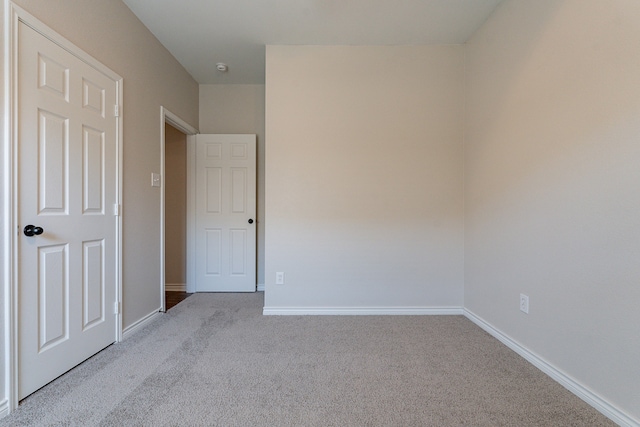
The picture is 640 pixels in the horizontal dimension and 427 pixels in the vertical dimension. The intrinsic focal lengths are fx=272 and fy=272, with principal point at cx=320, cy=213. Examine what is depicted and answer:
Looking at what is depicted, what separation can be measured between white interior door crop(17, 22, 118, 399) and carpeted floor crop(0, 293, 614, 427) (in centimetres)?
23

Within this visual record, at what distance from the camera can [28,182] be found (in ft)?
4.84

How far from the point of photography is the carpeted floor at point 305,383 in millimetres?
1343

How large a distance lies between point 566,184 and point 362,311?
1895 millimetres

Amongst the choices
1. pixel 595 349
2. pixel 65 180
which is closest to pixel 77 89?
pixel 65 180

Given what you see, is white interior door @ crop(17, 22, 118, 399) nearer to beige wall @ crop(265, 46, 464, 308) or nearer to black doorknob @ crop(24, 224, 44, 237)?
black doorknob @ crop(24, 224, 44, 237)

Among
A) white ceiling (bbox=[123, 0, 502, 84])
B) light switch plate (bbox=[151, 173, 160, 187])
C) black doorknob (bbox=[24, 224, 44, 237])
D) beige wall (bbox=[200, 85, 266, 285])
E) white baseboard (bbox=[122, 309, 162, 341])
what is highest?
white ceiling (bbox=[123, 0, 502, 84])

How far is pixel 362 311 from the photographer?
107 inches

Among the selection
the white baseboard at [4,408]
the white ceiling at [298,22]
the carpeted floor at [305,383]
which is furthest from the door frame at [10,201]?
the white ceiling at [298,22]

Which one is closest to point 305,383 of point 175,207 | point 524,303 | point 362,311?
point 362,311

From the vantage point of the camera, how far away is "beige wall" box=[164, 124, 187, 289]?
365 centimetres

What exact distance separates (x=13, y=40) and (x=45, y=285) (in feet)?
4.29

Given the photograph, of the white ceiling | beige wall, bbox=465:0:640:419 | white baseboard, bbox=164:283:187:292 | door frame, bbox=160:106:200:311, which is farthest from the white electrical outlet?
white baseboard, bbox=164:283:187:292

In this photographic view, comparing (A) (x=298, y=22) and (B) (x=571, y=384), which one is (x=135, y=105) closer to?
(A) (x=298, y=22)

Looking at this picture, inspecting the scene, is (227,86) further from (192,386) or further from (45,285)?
(192,386)
